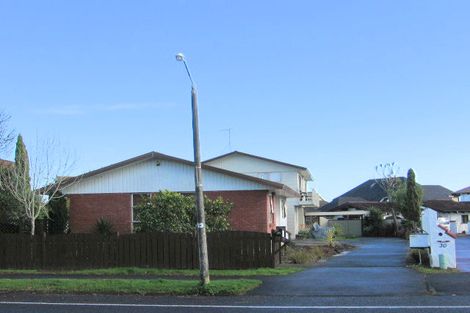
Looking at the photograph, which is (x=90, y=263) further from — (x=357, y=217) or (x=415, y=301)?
(x=357, y=217)

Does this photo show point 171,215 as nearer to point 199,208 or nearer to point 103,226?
point 103,226

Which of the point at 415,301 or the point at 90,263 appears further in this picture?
the point at 90,263

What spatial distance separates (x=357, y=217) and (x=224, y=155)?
945 inches

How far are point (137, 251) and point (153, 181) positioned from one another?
7.49 meters

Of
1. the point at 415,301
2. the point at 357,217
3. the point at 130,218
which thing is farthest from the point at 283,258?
the point at 357,217

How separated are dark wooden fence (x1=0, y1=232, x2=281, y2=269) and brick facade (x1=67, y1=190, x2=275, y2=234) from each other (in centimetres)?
590

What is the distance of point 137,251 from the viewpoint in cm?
2017

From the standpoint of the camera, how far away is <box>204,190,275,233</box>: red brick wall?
2716cm

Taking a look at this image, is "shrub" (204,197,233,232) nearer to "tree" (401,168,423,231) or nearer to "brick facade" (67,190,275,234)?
"brick facade" (67,190,275,234)

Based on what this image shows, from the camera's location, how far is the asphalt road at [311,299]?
11.3 metres

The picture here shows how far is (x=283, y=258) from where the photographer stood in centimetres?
2247

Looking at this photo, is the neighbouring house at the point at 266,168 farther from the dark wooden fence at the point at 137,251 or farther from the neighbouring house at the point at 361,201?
the dark wooden fence at the point at 137,251

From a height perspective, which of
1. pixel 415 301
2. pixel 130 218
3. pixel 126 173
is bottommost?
pixel 415 301

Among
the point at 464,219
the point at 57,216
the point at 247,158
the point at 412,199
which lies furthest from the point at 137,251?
the point at 464,219
